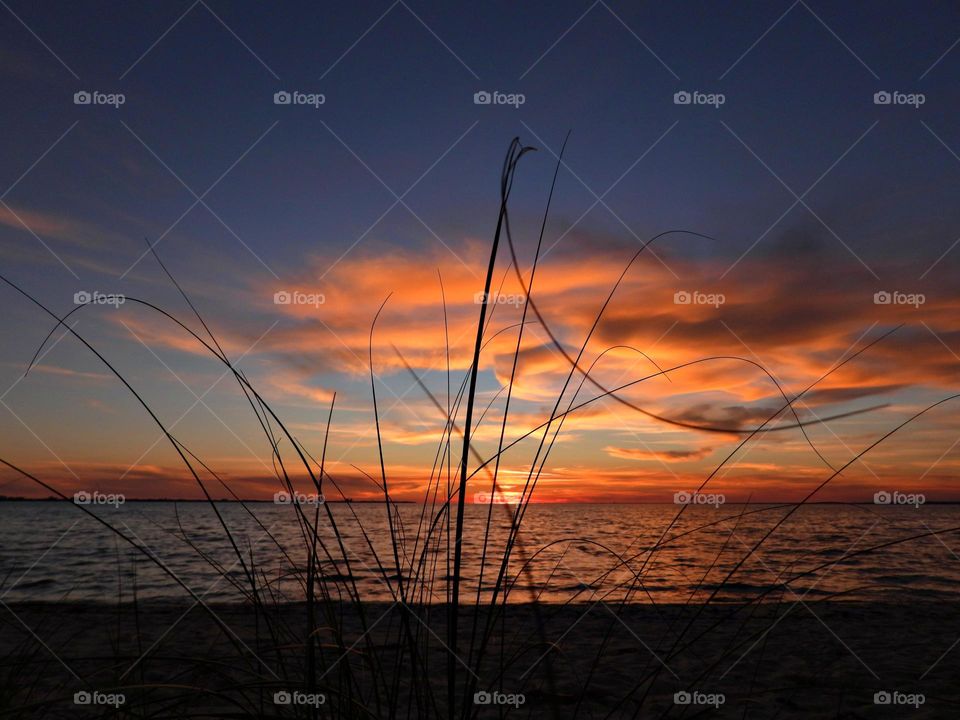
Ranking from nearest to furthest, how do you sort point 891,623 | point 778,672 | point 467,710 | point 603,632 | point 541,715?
point 467,710 → point 541,715 → point 778,672 → point 603,632 → point 891,623

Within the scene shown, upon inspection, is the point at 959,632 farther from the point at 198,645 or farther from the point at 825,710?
the point at 198,645

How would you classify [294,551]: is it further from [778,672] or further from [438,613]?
[778,672]

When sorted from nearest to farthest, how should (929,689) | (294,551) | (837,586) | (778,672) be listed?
(929,689)
(778,672)
(837,586)
(294,551)

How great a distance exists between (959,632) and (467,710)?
7707mm

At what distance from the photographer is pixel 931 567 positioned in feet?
41.4

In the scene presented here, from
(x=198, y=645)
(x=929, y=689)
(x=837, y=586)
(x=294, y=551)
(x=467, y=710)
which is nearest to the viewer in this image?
(x=467, y=710)

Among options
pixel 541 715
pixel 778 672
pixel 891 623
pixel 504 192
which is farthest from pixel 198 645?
pixel 891 623

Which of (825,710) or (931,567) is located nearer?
(825,710)

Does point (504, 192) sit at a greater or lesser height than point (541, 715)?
greater

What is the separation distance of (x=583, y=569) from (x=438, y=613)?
3783 mm

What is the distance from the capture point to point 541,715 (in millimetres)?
4008

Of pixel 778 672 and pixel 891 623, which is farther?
pixel 891 623

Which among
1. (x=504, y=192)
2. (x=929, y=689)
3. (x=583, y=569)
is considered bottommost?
(x=929, y=689)

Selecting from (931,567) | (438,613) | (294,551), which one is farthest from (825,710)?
(931,567)
